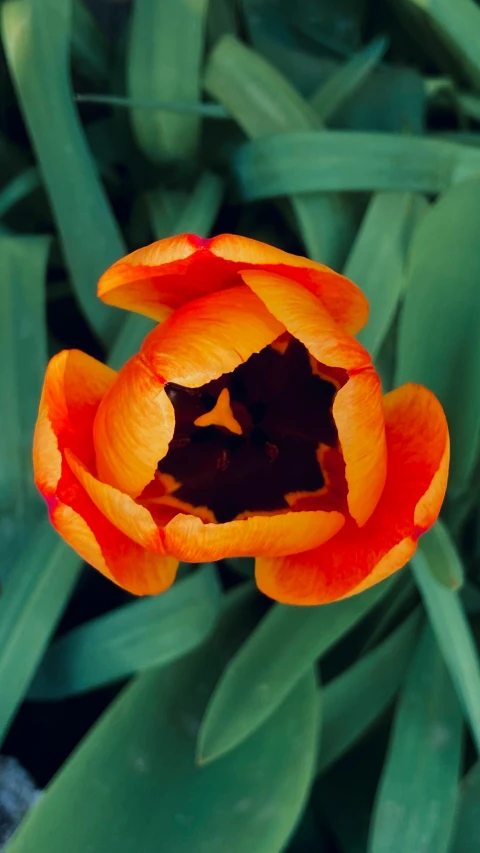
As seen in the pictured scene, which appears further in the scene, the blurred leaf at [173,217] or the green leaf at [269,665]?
the blurred leaf at [173,217]

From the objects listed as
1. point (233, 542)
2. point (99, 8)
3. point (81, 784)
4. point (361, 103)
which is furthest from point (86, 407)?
point (99, 8)

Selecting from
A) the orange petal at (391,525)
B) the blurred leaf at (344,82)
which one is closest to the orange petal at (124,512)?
the orange petal at (391,525)

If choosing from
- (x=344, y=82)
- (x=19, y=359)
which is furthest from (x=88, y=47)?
(x=19, y=359)

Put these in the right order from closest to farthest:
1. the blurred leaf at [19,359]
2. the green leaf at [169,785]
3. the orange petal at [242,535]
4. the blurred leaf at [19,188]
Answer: the orange petal at [242,535] < the green leaf at [169,785] < the blurred leaf at [19,359] < the blurred leaf at [19,188]

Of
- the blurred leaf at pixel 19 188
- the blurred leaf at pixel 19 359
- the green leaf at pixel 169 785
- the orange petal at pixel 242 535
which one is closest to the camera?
the orange petal at pixel 242 535

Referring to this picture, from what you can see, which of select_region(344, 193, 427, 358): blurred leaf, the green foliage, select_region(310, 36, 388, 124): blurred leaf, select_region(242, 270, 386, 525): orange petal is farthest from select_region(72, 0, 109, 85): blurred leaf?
select_region(242, 270, 386, 525): orange petal

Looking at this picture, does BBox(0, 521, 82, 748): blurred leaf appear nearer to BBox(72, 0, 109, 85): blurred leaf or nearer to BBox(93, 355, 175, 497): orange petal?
BBox(93, 355, 175, 497): orange petal

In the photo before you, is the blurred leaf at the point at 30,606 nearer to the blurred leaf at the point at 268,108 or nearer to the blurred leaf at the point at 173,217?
the blurred leaf at the point at 173,217
